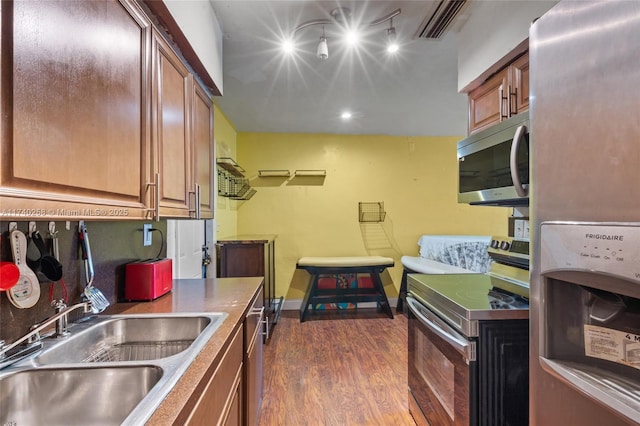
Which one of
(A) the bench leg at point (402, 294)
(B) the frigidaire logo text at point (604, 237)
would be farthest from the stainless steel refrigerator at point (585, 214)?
Answer: (A) the bench leg at point (402, 294)

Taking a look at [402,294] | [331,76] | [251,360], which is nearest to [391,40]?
[331,76]

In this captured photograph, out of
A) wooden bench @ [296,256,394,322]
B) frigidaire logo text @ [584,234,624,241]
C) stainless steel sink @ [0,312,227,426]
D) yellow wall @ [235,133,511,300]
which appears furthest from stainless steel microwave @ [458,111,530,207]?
yellow wall @ [235,133,511,300]

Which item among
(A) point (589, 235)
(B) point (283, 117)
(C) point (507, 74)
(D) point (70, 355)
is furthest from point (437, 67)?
(D) point (70, 355)

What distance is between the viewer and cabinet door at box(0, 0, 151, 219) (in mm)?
576

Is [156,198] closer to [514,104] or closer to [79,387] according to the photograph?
[79,387]

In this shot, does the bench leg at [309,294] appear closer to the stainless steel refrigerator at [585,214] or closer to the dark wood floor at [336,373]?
the dark wood floor at [336,373]

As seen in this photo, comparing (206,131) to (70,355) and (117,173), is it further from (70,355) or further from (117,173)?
(70,355)

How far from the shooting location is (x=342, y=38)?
1.95m

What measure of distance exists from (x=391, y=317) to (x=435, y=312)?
93.8 inches

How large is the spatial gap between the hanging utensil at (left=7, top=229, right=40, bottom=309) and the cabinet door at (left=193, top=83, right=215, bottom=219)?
2.52 ft

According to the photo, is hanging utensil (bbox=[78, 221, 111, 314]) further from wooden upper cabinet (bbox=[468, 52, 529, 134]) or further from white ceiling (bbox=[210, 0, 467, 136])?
wooden upper cabinet (bbox=[468, 52, 529, 134])

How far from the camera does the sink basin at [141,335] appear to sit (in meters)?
1.08

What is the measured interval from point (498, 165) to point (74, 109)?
160 centimetres

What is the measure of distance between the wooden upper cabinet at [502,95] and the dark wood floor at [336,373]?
1864mm
